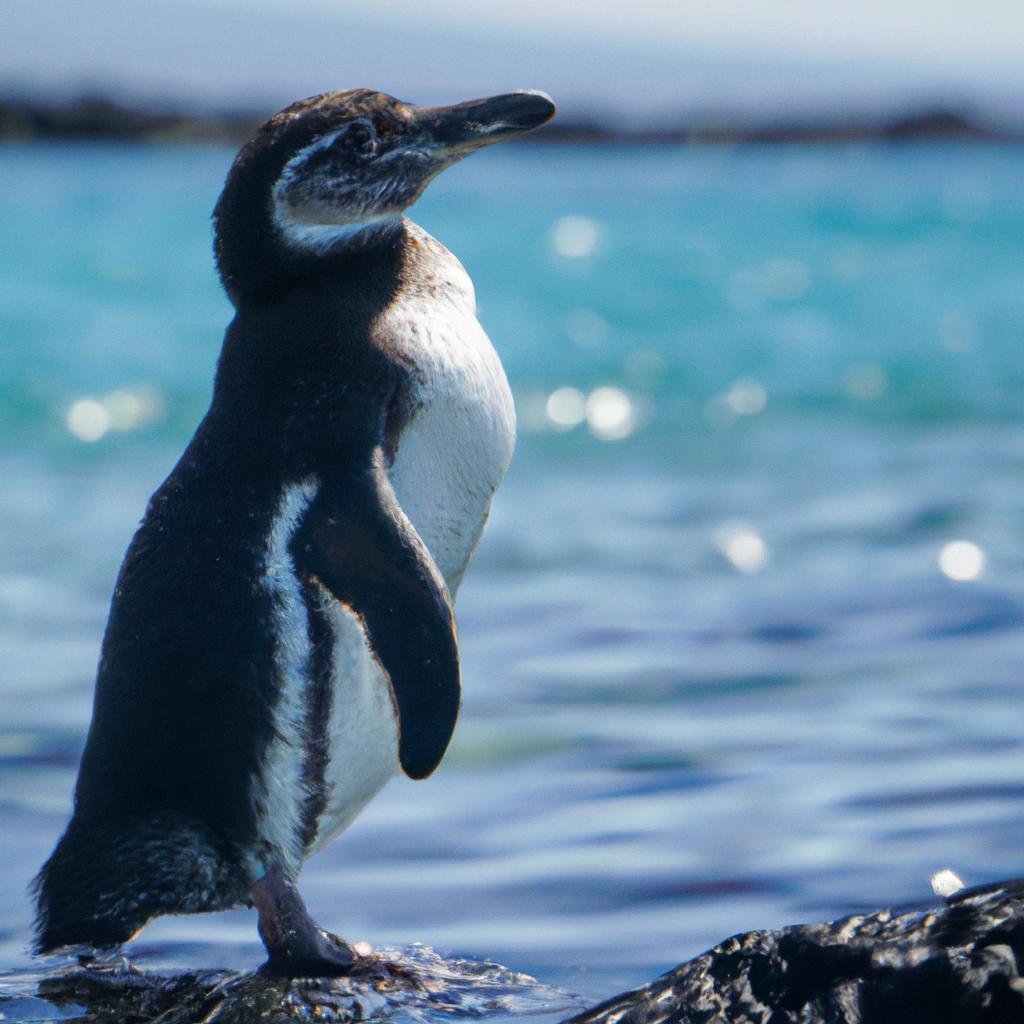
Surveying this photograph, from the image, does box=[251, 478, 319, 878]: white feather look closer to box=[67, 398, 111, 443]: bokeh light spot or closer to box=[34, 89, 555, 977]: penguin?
box=[34, 89, 555, 977]: penguin

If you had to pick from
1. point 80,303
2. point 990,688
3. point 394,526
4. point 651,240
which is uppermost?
point 651,240

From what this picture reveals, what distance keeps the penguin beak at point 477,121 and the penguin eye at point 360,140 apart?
13 centimetres

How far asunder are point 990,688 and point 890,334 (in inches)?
508

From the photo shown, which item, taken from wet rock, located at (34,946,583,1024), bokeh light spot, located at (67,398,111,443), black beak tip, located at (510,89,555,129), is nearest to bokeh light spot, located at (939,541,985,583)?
black beak tip, located at (510,89,555,129)

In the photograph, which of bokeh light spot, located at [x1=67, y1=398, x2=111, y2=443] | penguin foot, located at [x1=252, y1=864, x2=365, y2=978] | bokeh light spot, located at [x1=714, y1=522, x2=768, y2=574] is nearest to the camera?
penguin foot, located at [x1=252, y1=864, x2=365, y2=978]

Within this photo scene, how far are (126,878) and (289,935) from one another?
0.99 ft

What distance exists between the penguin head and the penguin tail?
95 cm

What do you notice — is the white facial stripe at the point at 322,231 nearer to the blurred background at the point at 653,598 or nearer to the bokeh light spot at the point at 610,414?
the blurred background at the point at 653,598

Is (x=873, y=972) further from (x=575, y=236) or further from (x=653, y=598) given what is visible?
(x=575, y=236)

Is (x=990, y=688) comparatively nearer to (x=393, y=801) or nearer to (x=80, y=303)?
(x=393, y=801)

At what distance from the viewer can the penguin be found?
307 cm

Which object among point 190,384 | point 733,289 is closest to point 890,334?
point 733,289

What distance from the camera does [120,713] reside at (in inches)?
123

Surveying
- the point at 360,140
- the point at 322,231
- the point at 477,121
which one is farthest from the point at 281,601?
the point at 477,121
